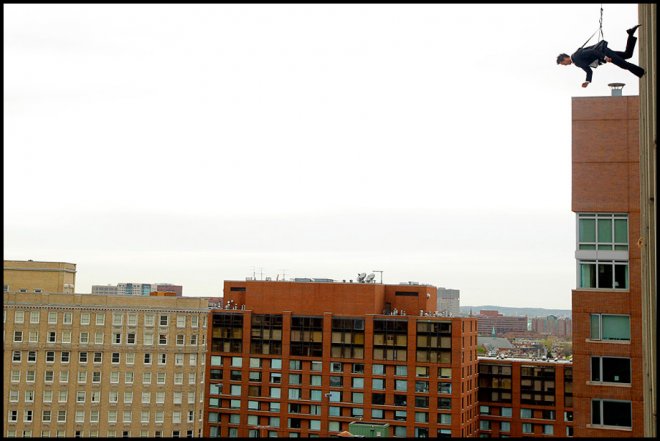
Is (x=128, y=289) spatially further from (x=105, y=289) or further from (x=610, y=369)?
(x=610, y=369)

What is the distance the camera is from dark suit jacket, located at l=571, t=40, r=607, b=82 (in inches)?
579

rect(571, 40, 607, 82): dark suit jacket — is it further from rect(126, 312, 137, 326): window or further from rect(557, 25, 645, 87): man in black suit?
rect(126, 312, 137, 326): window

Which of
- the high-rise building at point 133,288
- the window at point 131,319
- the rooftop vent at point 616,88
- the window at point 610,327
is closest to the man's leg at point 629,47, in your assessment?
the window at point 610,327

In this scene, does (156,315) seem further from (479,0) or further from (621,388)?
(479,0)

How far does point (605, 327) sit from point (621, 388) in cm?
217

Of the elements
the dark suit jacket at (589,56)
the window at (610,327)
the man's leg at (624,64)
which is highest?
the dark suit jacket at (589,56)

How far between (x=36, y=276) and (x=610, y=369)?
6853 centimetres

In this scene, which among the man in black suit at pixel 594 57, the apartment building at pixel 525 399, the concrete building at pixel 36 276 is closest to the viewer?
the man in black suit at pixel 594 57

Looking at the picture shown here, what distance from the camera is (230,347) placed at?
84375mm

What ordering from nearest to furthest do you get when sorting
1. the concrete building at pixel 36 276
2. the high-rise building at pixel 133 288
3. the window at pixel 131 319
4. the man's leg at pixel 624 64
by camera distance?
1. the man's leg at pixel 624 64
2. the window at pixel 131 319
3. the concrete building at pixel 36 276
4. the high-rise building at pixel 133 288

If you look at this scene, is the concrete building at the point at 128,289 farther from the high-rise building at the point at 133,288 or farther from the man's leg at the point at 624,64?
the man's leg at the point at 624,64

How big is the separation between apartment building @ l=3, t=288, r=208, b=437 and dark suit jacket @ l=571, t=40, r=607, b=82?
201 ft

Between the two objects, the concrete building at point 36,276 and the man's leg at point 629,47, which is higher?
the man's leg at point 629,47

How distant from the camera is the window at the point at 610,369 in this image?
25.5m
